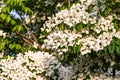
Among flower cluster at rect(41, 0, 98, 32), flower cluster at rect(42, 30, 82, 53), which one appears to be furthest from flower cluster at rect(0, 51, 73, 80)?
flower cluster at rect(42, 30, 82, 53)

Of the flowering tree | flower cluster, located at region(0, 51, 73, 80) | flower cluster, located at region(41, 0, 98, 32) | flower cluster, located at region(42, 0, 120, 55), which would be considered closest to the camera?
flower cluster, located at region(42, 0, 120, 55)

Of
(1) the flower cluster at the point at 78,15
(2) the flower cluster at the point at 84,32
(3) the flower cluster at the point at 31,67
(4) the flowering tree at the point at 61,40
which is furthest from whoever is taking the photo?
(3) the flower cluster at the point at 31,67

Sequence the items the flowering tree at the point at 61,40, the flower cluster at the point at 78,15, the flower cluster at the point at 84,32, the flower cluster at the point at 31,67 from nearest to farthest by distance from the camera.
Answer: the flower cluster at the point at 84,32, the flowering tree at the point at 61,40, the flower cluster at the point at 78,15, the flower cluster at the point at 31,67

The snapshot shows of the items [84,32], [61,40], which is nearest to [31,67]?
[61,40]

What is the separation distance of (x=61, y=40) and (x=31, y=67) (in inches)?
79.8

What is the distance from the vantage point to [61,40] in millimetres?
8461

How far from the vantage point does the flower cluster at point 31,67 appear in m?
10.1

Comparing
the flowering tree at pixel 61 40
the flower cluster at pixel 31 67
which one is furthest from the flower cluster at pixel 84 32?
the flower cluster at pixel 31 67

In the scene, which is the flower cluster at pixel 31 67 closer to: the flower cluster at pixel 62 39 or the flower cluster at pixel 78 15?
the flower cluster at pixel 78 15

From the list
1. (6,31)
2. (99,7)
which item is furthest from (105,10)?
(6,31)

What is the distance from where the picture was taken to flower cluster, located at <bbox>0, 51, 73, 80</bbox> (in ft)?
33.1

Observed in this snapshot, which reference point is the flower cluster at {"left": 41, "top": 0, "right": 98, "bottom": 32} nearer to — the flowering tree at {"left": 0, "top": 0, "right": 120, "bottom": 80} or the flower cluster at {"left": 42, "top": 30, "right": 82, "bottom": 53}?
the flowering tree at {"left": 0, "top": 0, "right": 120, "bottom": 80}

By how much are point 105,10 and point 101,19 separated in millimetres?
186

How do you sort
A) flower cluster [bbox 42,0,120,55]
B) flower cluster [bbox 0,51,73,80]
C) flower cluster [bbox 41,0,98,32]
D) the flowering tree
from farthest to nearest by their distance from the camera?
flower cluster [bbox 0,51,73,80] → flower cluster [bbox 41,0,98,32] → the flowering tree → flower cluster [bbox 42,0,120,55]
